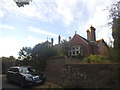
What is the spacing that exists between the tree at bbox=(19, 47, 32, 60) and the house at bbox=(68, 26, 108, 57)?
13.8 metres

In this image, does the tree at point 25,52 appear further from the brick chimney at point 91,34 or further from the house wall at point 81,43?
the brick chimney at point 91,34

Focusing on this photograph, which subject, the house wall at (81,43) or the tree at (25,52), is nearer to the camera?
the tree at (25,52)

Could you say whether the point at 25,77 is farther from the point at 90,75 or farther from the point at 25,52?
the point at 25,52

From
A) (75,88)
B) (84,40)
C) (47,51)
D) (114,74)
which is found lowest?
(75,88)

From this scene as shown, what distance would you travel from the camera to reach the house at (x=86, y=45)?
115 ft

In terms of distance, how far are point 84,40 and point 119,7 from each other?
2437 cm

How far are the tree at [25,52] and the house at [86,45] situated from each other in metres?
13.8

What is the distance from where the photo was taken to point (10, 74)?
55.8 feet

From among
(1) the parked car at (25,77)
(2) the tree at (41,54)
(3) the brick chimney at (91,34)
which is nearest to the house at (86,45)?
(3) the brick chimney at (91,34)

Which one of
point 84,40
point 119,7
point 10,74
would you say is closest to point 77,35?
point 84,40

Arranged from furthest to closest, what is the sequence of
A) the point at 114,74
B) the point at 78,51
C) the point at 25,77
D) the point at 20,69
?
1. the point at 78,51
2. the point at 20,69
3. the point at 25,77
4. the point at 114,74

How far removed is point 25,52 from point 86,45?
1521 centimetres

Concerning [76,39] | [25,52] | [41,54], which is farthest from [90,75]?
[76,39]

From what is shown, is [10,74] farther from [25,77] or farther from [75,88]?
[75,88]
